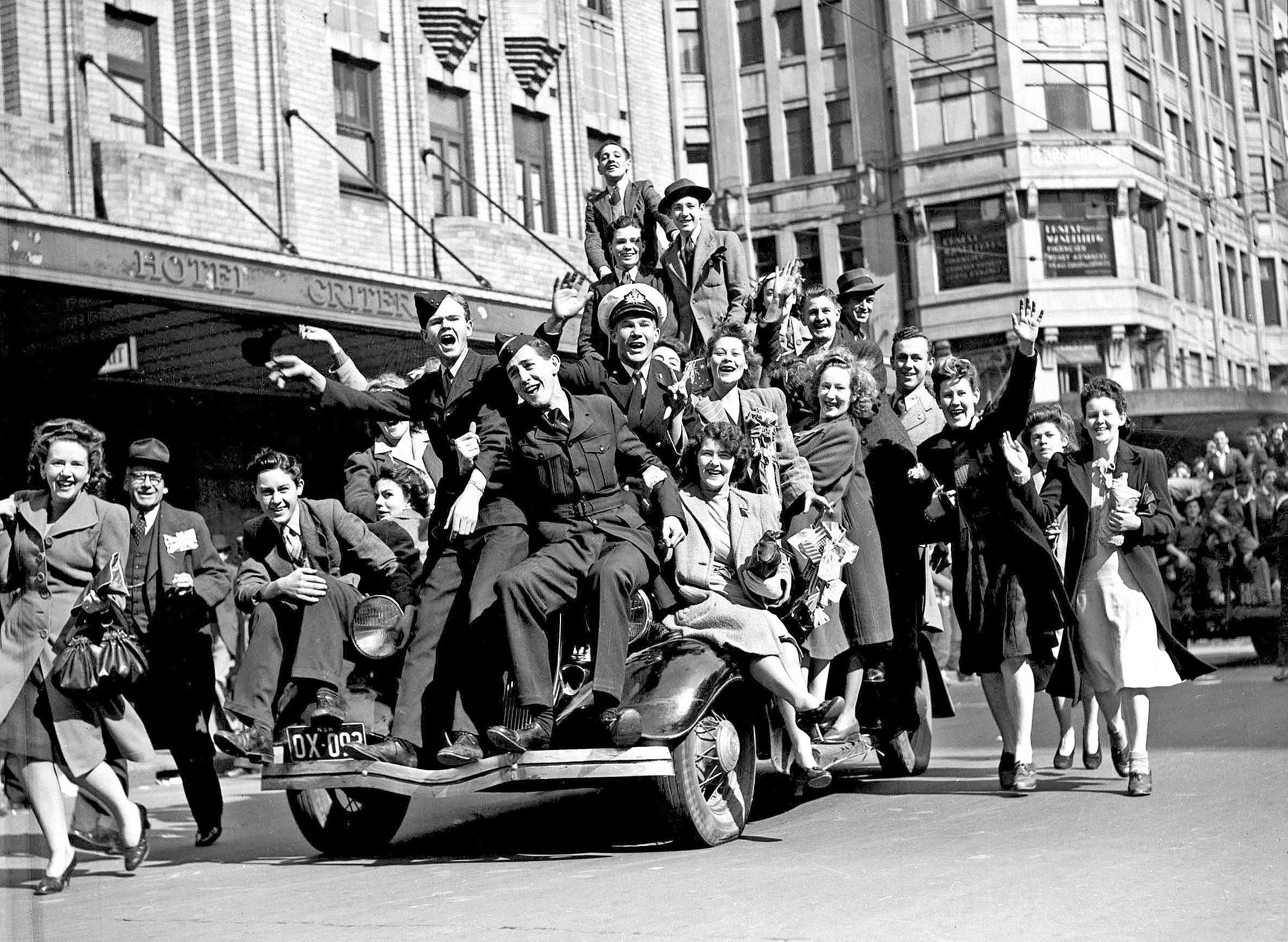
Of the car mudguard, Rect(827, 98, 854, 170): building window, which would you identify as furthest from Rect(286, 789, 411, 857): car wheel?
Rect(827, 98, 854, 170): building window

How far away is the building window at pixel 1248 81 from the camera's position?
37156mm

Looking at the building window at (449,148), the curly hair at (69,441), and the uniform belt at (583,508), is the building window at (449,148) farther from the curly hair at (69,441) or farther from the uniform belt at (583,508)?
the uniform belt at (583,508)

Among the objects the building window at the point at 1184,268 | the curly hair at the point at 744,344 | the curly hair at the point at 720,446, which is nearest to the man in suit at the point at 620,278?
the curly hair at the point at 744,344

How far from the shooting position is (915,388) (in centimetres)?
1075

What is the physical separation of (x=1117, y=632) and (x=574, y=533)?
2.91m

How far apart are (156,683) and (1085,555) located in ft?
15.8

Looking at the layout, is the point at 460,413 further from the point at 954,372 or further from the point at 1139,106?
the point at 1139,106

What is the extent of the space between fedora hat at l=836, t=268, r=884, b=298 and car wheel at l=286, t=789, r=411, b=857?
4507mm

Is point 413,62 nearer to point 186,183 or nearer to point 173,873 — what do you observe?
point 186,183

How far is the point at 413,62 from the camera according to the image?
22.8m

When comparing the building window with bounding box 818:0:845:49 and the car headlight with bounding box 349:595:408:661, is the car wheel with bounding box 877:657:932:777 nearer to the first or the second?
the car headlight with bounding box 349:595:408:661

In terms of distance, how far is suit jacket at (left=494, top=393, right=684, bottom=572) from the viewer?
821 centimetres

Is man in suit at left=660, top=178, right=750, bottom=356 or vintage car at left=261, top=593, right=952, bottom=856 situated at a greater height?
man in suit at left=660, top=178, right=750, bottom=356

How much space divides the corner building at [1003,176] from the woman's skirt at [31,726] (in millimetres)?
41360
